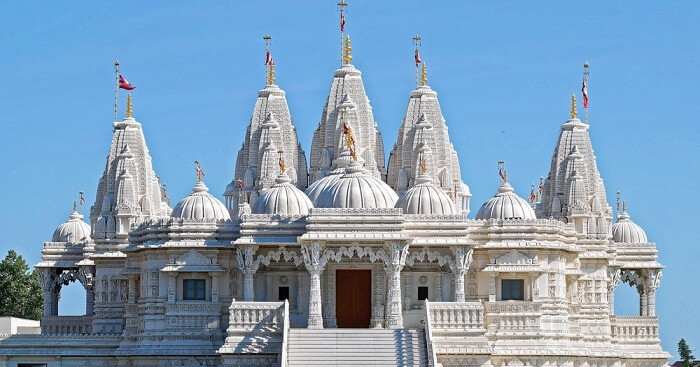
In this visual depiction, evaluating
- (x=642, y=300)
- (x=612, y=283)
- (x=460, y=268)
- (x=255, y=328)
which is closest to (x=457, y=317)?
(x=460, y=268)

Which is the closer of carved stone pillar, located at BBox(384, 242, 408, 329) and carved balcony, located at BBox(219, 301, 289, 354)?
carved balcony, located at BBox(219, 301, 289, 354)

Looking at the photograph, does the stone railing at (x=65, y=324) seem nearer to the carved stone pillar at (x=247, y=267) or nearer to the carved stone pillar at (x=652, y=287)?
the carved stone pillar at (x=247, y=267)

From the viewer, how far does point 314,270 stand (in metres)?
76.3

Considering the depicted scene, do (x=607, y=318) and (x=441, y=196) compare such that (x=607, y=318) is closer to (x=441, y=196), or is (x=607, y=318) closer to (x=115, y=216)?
(x=441, y=196)

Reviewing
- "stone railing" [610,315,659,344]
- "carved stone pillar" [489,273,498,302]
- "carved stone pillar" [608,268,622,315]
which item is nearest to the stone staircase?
"carved stone pillar" [489,273,498,302]

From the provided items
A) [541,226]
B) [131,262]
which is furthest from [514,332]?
[131,262]

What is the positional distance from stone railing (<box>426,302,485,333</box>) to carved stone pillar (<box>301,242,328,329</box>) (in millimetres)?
4080

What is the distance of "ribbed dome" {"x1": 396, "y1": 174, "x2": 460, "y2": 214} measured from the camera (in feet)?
261

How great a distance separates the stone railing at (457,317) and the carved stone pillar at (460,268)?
1.95 m

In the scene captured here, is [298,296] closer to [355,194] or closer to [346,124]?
[355,194]

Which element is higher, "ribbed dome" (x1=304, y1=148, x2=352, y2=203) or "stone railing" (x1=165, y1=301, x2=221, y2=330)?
"ribbed dome" (x1=304, y1=148, x2=352, y2=203)

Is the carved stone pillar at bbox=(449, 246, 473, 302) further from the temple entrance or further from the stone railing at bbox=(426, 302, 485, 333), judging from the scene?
the temple entrance

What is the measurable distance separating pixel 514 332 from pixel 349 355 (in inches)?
357

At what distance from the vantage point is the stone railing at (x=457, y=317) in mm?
75250
